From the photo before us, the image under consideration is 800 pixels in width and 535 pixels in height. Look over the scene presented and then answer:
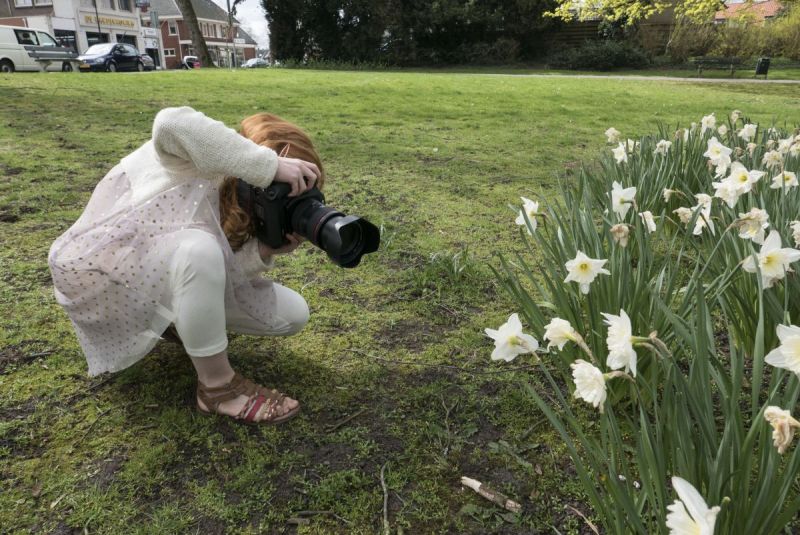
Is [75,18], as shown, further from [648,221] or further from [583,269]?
[583,269]

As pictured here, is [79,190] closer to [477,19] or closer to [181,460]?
[181,460]

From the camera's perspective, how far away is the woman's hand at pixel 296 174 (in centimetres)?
147

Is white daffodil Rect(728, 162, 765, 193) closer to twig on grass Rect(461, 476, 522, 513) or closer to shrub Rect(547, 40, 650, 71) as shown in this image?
twig on grass Rect(461, 476, 522, 513)

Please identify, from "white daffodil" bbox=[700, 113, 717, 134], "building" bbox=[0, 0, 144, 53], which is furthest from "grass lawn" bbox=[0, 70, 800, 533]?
"building" bbox=[0, 0, 144, 53]

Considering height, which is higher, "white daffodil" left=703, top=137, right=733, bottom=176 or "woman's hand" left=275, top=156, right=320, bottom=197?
"woman's hand" left=275, top=156, right=320, bottom=197

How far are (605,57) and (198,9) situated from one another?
4649cm

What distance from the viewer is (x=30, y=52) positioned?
17484 millimetres

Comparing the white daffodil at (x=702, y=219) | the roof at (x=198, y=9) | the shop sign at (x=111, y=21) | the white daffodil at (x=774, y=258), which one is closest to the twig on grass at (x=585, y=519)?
the white daffodil at (x=774, y=258)

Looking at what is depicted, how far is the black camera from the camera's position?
142 cm

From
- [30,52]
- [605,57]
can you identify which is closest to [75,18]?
[30,52]

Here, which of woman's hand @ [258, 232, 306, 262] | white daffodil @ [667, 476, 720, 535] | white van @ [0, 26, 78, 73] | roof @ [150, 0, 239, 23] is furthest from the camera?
roof @ [150, 0, 239, 23]

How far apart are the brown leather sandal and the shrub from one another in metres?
21.4

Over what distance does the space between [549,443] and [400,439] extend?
422 mm

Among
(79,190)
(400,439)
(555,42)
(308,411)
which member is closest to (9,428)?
(308,411)
